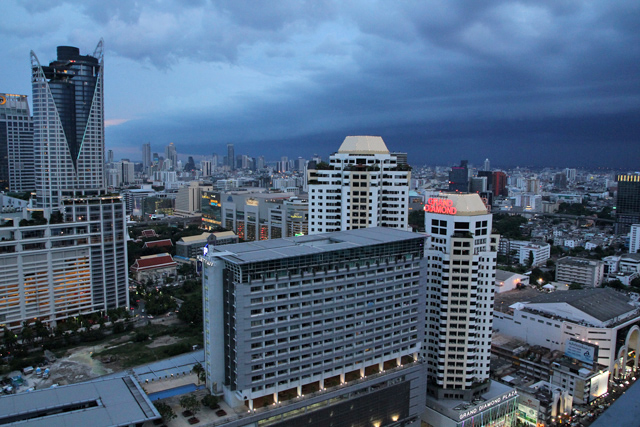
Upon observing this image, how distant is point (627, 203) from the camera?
93.6 m

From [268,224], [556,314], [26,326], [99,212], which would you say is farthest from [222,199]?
[556,314]

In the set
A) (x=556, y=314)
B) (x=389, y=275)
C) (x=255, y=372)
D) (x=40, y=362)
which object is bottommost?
(x=40, y=362)

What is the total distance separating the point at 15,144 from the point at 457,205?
8521cm

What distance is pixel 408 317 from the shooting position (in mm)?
27062

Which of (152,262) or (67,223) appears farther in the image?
(152,262)

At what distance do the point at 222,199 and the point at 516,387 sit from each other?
6792 cm

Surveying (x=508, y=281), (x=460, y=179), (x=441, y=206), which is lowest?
(x=508, y=281)

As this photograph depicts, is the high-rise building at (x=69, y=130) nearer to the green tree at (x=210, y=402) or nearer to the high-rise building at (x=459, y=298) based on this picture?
the green tree at (x=210, y=402)

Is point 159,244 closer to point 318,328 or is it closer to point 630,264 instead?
point 318,328

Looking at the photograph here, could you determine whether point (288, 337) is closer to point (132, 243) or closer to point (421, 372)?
point (421, 372)

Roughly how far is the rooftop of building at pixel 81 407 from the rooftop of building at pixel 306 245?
7522 mm

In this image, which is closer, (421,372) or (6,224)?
(421,372)

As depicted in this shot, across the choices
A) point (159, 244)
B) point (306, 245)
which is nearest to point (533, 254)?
point (306, 245)

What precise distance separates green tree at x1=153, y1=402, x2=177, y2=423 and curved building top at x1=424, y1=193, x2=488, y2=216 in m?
18.4
